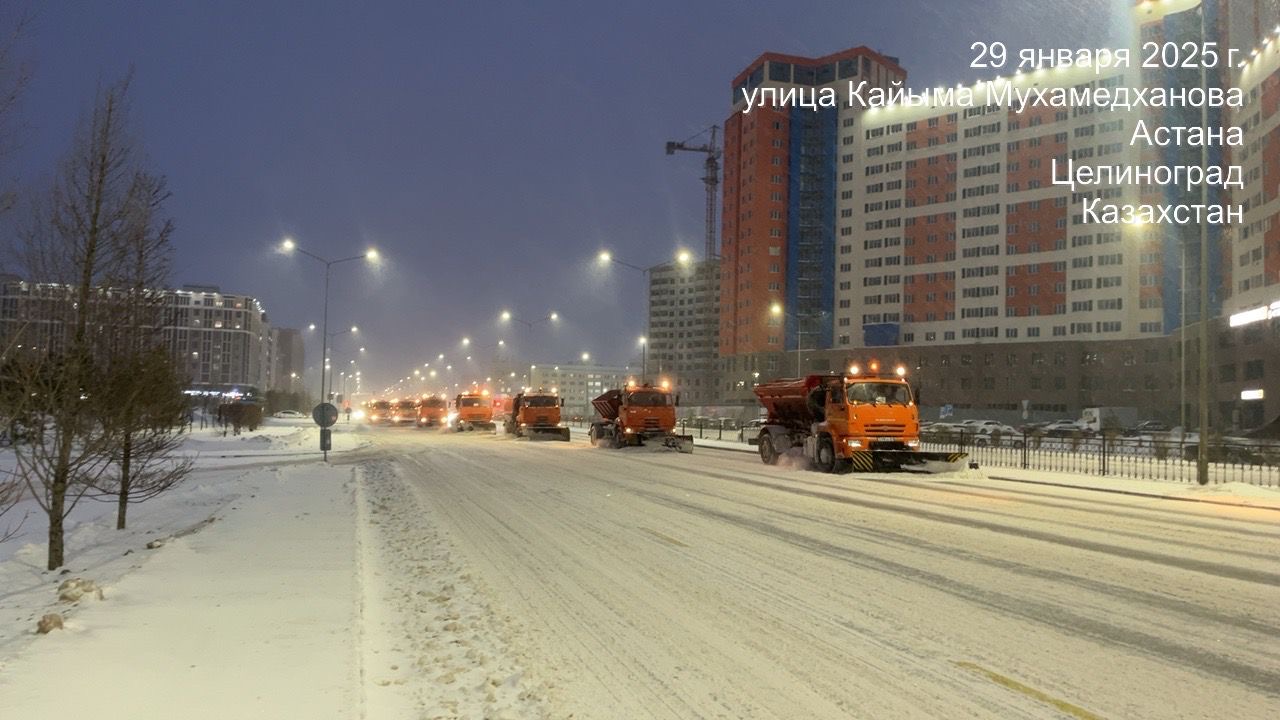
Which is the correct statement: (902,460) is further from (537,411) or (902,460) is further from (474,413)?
(474,413)

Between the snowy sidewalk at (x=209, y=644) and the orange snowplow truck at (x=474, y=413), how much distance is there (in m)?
49.9

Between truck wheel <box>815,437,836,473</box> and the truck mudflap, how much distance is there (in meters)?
0.89

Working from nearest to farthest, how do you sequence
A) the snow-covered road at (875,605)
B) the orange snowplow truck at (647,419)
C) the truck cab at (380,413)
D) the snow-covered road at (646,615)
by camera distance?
the snow-covered road at (646,615)
the snow-covered road at (875,605)
the orange snowplow truck at (647,419)
the truck cab at (380,413)

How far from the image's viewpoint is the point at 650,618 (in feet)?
26.3

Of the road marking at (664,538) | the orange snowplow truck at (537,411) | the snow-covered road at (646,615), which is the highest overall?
the orange snowplow truck at (537,411)

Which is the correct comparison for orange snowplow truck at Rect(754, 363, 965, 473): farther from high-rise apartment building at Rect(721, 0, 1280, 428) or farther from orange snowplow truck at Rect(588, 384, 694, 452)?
high-rise apartment building at Rect(721, 0, 1280, 428)

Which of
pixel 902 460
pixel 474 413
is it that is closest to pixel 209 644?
pixel 902 460

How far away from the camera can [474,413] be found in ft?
199

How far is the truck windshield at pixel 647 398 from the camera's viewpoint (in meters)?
38.7

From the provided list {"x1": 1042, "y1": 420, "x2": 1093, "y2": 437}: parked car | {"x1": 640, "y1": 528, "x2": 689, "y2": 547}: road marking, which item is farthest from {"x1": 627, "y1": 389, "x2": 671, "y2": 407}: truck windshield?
{"x1": 640, "y1": 528, "x2": 689, "y2": 547}: road marking

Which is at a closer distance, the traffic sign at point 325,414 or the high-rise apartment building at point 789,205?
the traffic sign at point 325,414

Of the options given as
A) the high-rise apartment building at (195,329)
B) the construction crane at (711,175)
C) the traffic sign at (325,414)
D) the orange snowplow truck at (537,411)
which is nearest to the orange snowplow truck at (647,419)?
the orange snowplow truck at (537,411)

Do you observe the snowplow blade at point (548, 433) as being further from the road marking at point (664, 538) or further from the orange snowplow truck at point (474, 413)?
the road marking at point (664, 538)

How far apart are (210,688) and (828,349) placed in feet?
404
